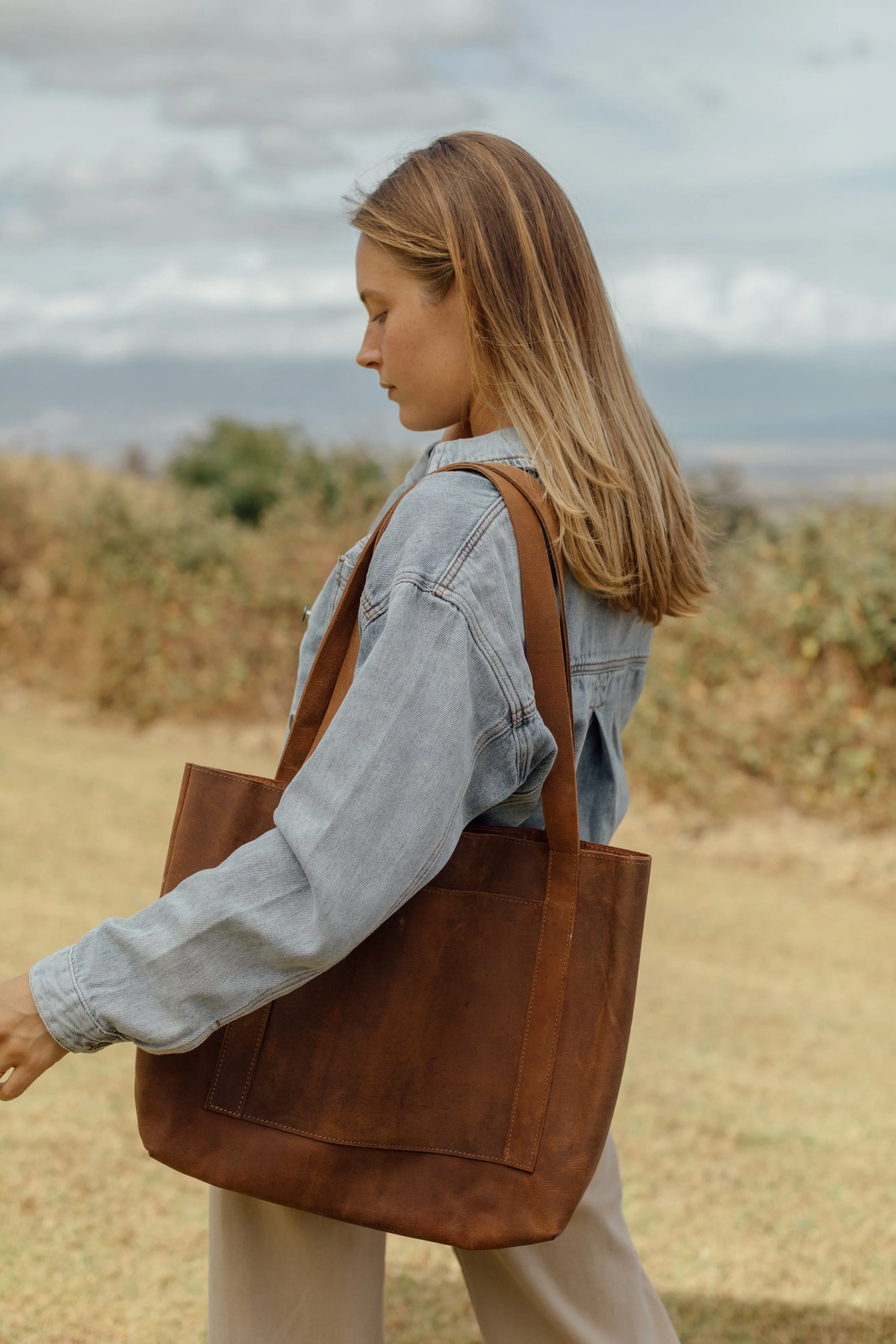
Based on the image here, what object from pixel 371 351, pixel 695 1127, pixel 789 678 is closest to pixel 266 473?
pixel 789 678

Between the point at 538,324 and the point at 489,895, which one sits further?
the point at 538,324

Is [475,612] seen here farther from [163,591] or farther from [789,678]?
[163,591]

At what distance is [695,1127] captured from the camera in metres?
3.49

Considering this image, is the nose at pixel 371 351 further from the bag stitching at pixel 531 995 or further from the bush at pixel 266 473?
the bush at pixel 266 473

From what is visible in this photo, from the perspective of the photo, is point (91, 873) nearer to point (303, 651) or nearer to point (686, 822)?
point (686, 822)

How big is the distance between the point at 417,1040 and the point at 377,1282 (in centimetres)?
44

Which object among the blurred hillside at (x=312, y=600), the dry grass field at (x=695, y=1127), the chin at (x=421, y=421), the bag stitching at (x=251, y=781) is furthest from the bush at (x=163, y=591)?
the bag stitching at (x=251, y=781)

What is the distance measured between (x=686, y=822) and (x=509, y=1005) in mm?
5614

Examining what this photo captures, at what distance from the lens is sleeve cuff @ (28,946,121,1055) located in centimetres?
118

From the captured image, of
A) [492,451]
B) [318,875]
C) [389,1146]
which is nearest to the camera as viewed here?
[318,875]

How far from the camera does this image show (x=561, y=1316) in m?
1.61

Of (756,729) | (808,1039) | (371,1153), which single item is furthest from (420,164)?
(756,729)

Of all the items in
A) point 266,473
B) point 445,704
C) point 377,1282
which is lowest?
point 377,1282

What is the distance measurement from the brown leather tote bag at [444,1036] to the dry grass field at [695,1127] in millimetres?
1355
